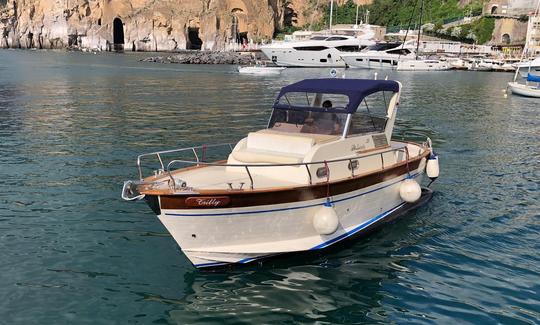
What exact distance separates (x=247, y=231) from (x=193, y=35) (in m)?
137

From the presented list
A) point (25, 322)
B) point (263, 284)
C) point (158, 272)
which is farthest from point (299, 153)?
point (25, 322)

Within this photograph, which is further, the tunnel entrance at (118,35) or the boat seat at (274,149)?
the tunnel entrance at (118,35)

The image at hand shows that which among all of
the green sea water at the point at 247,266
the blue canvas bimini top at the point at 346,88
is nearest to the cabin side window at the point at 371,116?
the blue canvas bimini top at the point at 346,88

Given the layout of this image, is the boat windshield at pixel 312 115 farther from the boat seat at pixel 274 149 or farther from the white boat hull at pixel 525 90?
the white boat hull at pixel 525 90

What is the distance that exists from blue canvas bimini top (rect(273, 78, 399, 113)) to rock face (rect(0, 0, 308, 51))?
4783 inches

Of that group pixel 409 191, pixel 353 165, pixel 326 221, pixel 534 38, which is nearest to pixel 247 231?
pixel 326 221

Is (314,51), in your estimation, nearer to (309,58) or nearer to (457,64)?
(309,58)

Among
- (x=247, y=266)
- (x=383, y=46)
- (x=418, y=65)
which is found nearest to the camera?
(x=247, y=266)

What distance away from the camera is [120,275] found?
29.0 feet

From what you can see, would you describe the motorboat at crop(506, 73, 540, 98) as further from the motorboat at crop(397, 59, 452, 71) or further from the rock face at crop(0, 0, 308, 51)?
the rock face at crop(0, 0, 308, 51)

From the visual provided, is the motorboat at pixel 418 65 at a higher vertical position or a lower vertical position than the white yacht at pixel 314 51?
lower

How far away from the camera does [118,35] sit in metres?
140

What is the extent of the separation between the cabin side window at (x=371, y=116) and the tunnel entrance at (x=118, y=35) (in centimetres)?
13373

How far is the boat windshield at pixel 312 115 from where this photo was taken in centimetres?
1051
